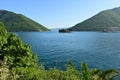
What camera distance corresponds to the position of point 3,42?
113 ft

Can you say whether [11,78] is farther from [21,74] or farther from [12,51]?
[12,51]

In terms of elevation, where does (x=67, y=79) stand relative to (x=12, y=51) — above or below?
below

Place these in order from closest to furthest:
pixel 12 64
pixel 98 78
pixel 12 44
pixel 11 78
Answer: pixel 11 78 < pixel 98 78 < pixel 12 64 < pixel 12 44

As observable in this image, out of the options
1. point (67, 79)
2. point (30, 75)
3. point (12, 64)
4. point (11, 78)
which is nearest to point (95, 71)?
point (67, 79)

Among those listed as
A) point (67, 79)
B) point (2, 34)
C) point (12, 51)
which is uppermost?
point (2, 34)

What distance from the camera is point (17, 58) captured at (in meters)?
35.0

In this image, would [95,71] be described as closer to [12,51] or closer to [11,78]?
[11,78]

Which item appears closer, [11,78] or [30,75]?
[11,78]

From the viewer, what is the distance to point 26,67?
3362 cm

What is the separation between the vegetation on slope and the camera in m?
27.7

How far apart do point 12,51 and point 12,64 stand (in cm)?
231

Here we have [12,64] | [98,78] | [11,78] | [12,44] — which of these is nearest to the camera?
[11,78]

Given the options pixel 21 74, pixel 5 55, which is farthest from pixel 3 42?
pixel 21 74

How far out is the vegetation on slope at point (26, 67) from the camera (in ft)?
90.9
